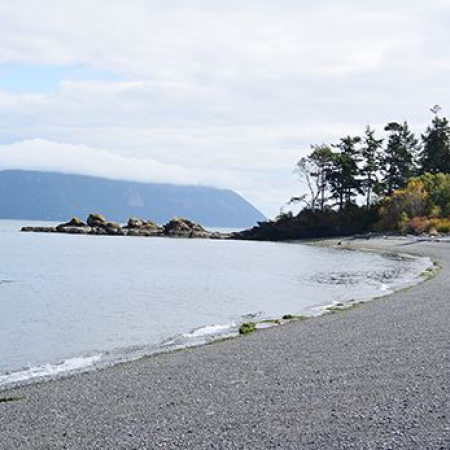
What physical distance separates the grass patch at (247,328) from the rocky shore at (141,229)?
281 feet

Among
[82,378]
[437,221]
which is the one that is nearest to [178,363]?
[82,378]

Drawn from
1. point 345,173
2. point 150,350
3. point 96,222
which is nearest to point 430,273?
point 150,350

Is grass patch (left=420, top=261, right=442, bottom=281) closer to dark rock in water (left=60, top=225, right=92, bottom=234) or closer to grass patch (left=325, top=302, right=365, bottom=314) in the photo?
A: grass patch (left=325, top=302, right=365, bottom=314)

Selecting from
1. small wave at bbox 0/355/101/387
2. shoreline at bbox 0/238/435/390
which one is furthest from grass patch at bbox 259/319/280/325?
small wave at bbox 0/355/101/387

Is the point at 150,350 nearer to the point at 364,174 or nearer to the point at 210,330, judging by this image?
the point at 210,330

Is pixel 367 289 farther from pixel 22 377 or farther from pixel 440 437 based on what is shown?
pixel 440 437

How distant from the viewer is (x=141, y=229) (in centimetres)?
11162

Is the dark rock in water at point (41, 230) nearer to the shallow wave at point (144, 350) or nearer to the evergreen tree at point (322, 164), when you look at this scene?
the evergreen tree at point (322, 164)

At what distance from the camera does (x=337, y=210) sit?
293ft

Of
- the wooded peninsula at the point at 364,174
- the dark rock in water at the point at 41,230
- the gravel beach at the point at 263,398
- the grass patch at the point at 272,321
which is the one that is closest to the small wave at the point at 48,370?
the gravel beach at the point at 263,398

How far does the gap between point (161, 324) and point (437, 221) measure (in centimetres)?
5008

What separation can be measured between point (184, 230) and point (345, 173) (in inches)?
1248

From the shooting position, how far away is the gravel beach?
8.55 metres

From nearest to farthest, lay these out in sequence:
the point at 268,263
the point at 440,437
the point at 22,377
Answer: the point at 440,437 < the point at 22,377 < the point at 268,263
